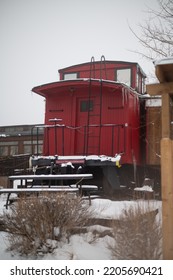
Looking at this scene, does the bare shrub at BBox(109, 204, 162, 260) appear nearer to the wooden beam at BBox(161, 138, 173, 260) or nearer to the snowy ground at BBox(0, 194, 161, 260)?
the wooden beam at BBox(161, 138, 173, 260)

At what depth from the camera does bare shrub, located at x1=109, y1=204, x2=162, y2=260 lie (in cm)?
336

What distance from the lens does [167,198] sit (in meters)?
3.60

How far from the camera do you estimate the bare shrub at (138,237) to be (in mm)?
3361

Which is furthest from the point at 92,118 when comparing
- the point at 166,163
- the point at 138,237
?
the point at 138,237

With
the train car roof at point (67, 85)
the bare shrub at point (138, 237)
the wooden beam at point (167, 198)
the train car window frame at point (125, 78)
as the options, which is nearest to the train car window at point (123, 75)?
the train car window frame at point (125, 78)

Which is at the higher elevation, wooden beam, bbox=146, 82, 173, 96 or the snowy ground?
wooden beam, bbox=146, 82, 173, 96

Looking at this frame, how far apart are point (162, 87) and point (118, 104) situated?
407 centimetres

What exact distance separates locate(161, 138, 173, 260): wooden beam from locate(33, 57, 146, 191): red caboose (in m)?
3.74

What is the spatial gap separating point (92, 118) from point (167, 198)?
15.8 feet

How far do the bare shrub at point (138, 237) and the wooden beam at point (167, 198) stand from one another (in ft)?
0.38

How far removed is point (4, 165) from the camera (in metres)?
14.0

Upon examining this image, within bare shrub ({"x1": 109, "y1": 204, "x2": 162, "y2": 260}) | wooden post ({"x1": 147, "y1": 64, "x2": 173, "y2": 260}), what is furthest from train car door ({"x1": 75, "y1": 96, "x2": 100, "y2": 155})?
bare shrub ({"x1": 109, "y1": 204, "x2": 162, "y2": 260})
